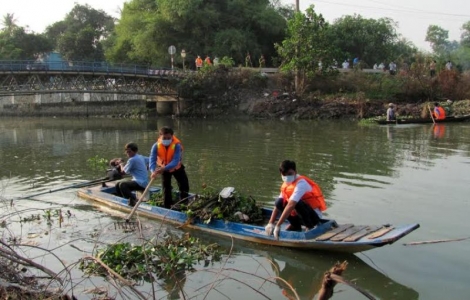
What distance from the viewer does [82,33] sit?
64.3m

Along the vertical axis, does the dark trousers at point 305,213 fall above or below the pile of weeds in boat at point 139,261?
above

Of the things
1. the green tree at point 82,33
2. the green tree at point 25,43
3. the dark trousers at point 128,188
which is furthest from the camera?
the green tree at point 82,33

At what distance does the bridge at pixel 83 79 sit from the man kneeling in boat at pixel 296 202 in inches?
1314

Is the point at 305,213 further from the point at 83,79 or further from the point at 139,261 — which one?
the point at 83,79

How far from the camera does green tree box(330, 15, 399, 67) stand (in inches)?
2076

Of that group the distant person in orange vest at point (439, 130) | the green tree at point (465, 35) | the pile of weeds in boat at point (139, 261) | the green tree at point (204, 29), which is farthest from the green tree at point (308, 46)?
the green tree at point (465, 35)

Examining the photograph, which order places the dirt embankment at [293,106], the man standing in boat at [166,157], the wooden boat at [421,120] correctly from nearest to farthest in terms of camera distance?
the man standing in boat at [166,157]
the wooden boat at [421,120]
the dirt embankment at [293,106]

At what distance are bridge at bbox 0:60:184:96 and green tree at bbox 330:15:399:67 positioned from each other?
755 inches

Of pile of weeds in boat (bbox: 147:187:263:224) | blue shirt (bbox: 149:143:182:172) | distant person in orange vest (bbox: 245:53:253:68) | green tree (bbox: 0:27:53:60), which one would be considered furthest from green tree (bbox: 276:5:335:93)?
green tree (bbox: 0:27:53:60)

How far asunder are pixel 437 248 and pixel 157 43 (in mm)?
43393

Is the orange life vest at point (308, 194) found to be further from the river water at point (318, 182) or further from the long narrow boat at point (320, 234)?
the river water at point (318, 182)

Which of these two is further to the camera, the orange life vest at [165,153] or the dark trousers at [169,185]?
the dark trousers at [169,185]

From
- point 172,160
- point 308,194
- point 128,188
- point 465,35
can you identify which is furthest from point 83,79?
point 465,35

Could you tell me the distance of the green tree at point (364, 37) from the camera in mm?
52719
